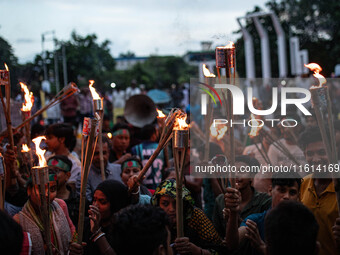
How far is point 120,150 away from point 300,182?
3318 millimetres

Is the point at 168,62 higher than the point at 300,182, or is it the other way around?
the point at 168,62

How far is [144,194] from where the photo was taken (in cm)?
462

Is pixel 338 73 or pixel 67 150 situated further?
pixel 338 73

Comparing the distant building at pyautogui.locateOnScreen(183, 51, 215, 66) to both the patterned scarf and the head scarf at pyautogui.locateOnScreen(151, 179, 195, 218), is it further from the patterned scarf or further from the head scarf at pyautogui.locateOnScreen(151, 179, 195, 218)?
the patterned scarf

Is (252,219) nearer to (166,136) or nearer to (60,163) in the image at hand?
(166,136)

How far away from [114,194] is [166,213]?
1.02 meters

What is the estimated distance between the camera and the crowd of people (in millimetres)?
2680

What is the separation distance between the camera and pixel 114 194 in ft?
12.8

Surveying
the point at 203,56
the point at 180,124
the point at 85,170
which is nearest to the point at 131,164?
the point at 85,170

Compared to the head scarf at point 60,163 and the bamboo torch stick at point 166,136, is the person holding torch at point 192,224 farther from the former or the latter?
the head scarf at point 60,163

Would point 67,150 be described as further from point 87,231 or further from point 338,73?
point 338,73

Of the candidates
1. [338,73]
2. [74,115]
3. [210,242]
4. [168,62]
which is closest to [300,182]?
[210,242]

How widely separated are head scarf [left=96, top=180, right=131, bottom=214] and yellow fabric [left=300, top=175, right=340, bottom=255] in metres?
1.34

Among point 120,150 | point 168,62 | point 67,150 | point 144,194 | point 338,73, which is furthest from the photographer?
point 168,62
